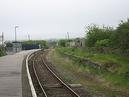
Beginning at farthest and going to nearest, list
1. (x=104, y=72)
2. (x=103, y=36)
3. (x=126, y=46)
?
(x=103, y=36) → (x=126, y=46) → (x=104, y=72)

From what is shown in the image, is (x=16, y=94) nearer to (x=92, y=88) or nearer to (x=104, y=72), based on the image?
(x=92, y=88)

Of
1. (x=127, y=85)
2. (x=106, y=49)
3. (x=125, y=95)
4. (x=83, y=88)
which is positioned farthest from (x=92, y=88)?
(x=106, y=49)

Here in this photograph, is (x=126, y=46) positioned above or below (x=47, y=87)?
above

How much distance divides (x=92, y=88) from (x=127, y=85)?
1.87 metres

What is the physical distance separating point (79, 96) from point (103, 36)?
38.6m

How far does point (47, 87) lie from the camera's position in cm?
2173

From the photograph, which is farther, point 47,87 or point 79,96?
point 47,87

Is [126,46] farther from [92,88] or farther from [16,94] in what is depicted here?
[16,94]

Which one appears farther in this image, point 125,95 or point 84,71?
point 84,71

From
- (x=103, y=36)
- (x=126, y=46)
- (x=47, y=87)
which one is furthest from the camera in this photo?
(x=103, y=36)

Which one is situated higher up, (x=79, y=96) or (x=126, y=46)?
(x=126, y=46)

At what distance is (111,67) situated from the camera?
26.2m

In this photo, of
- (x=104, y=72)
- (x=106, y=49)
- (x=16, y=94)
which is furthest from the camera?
(x=106, y=49)

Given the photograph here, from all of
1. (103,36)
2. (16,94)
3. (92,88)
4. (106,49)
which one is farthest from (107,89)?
(103,36)
